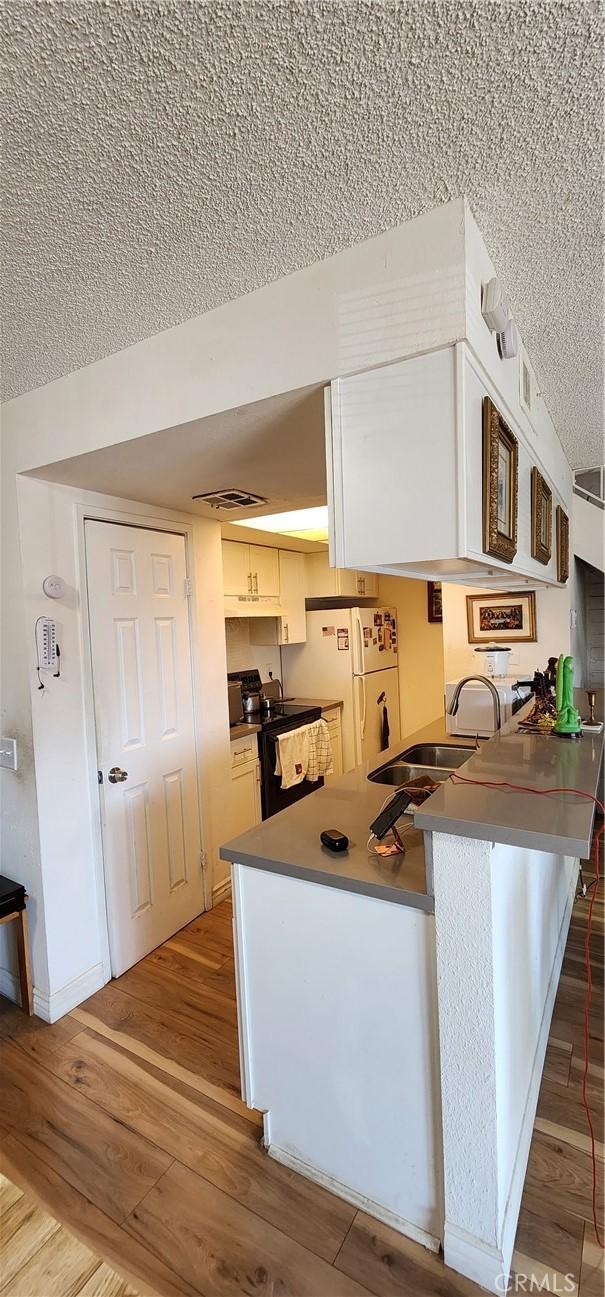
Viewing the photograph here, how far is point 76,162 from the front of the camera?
39.8 inches

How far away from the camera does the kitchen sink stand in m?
2.24

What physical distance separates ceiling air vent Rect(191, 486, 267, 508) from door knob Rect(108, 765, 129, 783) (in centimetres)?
125

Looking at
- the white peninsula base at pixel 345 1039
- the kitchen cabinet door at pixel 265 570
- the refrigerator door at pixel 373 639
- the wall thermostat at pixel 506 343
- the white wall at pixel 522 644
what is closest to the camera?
the white peninsula base at pixel 345 1039

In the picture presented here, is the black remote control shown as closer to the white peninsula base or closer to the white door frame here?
the white peninsula base

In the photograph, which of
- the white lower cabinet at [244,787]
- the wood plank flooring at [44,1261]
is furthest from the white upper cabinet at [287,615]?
the wood plank flooring at [44,1261]

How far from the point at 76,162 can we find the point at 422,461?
0.87 meters

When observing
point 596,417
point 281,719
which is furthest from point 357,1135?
point 596,417

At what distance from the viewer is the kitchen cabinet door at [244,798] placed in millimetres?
Answer: 3160

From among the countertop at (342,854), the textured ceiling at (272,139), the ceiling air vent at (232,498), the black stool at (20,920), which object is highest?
the textured ceiling at (272,139)

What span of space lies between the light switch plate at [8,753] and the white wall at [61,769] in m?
0.08

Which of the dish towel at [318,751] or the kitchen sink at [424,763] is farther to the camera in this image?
the dish towel at [318,751]

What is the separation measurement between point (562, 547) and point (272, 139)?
2.41 m

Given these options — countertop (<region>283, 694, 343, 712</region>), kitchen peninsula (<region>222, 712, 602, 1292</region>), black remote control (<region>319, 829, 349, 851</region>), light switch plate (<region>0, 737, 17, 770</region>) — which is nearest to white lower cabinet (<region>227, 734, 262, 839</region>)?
countertop (<region>283, 694, 343, 712</region>)

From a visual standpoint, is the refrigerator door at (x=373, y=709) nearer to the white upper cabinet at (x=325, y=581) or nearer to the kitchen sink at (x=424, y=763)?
the white upper cabinet at (x=325, y=581)
